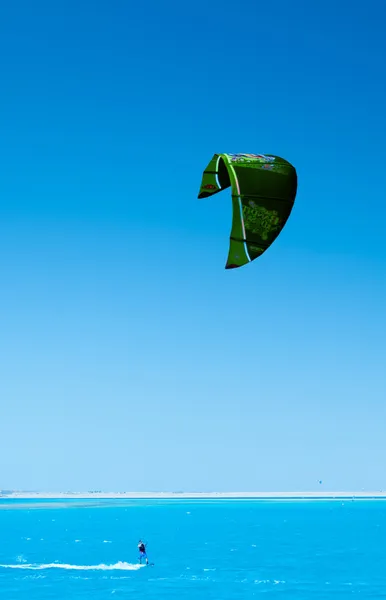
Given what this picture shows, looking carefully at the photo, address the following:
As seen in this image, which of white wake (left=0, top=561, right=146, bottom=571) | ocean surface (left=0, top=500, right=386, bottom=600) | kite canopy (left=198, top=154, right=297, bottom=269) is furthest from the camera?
white wake (left=0, top=561, right=146, bottom=571)

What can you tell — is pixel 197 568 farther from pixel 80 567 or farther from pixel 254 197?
pixel 254 197

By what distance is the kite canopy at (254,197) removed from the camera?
4039 millimetres

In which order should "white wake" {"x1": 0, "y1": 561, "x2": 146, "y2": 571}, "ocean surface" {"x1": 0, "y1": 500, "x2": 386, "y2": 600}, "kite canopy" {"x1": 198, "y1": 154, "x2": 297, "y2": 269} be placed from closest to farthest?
1. "kite canopy" {"x1": 198, "y1": 154, "x2": 297, "y2": 269}
2. "ocean surface" {"x1": 0, "y1": 500, "x2": 386, "y2": 600}
3. "white wake" {"x1": 0, "y1": 561, "x2": 146, "y2": 571}

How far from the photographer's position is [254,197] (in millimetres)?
4102

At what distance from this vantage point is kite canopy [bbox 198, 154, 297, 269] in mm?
4039

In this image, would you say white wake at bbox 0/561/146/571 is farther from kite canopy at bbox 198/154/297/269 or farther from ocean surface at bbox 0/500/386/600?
kite canopy at bbox 198/154/297/269

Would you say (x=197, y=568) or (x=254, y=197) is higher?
(x=197, y=568)

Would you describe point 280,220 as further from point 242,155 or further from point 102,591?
point 102,591

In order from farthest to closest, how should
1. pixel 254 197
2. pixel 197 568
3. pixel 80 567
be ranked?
pixel 80 567
pixel 197 568
pixel 254 197

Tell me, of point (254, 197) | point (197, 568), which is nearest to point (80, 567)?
point (197, 568)

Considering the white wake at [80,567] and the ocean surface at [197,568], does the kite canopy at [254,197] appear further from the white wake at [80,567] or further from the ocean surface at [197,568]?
the white wake at [80,567]

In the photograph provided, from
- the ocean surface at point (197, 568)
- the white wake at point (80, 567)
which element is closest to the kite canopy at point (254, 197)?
the ocean surface at point (197, 568)

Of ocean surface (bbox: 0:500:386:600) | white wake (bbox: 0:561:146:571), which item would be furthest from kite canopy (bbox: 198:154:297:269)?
white wake (bbox: 0:561:146:571)

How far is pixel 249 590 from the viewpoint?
4634 cm
